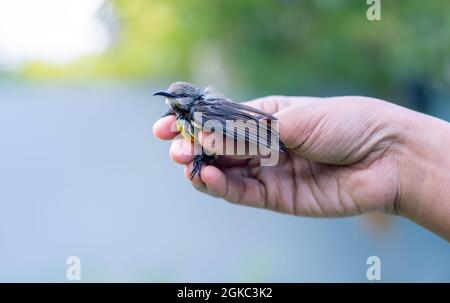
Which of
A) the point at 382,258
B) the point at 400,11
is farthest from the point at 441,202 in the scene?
the point at 382,258

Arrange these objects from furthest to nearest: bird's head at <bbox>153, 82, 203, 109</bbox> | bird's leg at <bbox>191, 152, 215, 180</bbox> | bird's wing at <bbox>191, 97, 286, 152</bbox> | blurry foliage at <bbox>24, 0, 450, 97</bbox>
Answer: blurry foliage at <bbox>24, 0, 450, 97</bbox> → bird's leg at <bbox>191, 152, 215, 180</bbox> → bird's head at <bbox>153, 82, 203, 109</bbox> → bird's wing at <bbox>191, 97, 286, 152</bbox>

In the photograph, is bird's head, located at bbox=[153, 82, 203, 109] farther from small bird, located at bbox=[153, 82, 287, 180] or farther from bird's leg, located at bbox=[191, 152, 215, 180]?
bird's leg, located at bbox=[191, 152, 215, 180]

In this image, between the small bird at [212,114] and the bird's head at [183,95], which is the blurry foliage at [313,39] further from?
the bird's head at [183,95]

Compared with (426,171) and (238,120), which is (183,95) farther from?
(426,171)

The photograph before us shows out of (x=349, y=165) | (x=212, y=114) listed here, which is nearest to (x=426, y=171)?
(x=349, y=165)

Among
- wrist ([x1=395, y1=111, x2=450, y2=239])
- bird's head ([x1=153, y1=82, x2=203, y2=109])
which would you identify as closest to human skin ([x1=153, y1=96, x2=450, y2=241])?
wrist ([x1=395, y1=111, x2=450, y2=239])

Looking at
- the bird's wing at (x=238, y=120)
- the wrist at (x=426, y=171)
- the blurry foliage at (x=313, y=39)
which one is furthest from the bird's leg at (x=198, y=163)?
the blurry foliage at (x=313, y=39)
